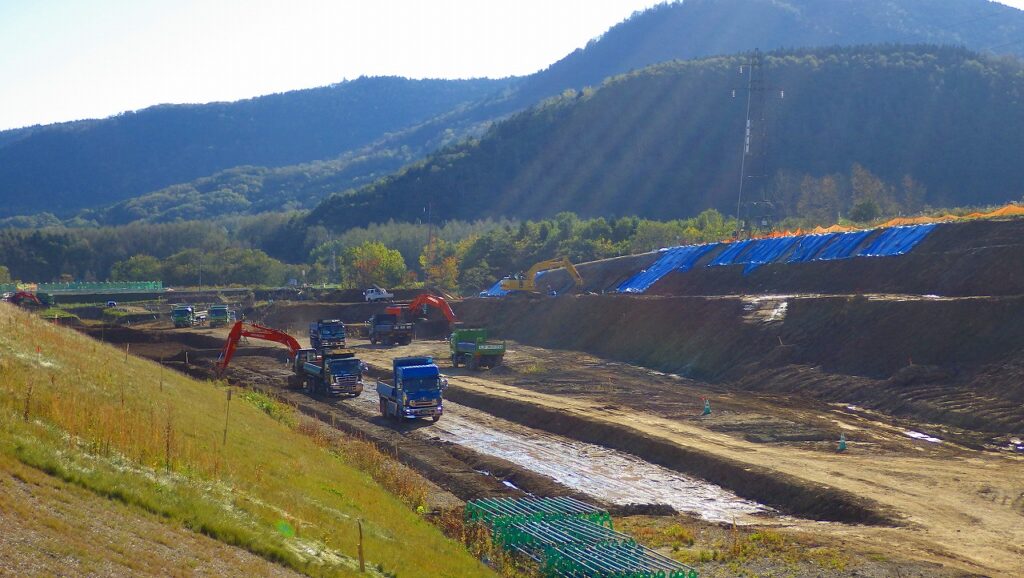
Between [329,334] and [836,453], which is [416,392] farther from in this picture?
[329,334]

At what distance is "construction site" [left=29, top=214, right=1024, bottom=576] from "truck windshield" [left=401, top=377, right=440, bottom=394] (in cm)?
31

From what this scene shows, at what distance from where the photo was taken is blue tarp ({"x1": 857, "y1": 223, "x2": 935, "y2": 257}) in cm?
5788

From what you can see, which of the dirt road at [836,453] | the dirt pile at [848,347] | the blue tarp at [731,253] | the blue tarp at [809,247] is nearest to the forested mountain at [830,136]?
the blue tarp at [731,253]

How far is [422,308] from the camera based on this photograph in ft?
262

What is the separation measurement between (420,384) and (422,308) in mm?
39167

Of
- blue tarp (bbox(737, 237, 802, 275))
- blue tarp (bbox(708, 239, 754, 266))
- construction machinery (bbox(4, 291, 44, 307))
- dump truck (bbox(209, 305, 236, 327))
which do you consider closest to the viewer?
blue tarp (bbox(737, 237, 802, 275))

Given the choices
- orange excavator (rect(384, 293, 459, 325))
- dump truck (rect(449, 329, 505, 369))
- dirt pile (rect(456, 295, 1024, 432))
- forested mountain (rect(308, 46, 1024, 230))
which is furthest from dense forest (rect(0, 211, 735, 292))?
dump truck (rect(449, 329, 505, 369))

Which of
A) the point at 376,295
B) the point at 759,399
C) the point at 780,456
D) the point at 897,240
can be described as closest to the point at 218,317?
the point at 376,295

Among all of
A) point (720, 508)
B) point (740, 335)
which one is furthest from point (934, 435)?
point (740, 335)

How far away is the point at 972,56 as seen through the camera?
607ft

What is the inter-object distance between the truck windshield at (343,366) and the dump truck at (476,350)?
11769 mm

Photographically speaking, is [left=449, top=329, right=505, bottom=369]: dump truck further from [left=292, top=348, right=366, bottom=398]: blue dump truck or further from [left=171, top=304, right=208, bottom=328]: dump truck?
[left=171, top=304, right=208, bottom=328]: dump truck

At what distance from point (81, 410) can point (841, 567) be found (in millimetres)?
15286

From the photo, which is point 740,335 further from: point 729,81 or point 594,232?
point 729,81
